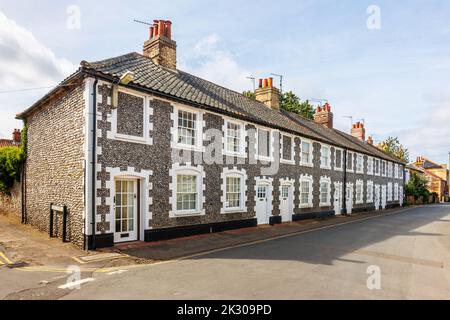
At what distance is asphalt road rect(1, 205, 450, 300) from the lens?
593cm

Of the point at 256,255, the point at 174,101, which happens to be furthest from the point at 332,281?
the point at 174,101

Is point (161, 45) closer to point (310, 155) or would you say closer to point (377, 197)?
point (310, 155)

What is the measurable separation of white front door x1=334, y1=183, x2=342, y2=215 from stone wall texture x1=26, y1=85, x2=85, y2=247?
65.9 ft

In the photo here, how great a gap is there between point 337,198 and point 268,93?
10503 millimetres

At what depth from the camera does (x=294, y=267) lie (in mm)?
7930

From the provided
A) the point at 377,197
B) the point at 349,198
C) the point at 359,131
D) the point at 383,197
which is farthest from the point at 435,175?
the point at 349,198

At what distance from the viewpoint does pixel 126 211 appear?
35.6 feet

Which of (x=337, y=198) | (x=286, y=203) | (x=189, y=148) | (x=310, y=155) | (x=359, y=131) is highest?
(x=359, y=131)

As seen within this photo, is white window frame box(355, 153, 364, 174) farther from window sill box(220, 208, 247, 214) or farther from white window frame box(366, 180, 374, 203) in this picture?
window sill box(220, 208, 247, 214)

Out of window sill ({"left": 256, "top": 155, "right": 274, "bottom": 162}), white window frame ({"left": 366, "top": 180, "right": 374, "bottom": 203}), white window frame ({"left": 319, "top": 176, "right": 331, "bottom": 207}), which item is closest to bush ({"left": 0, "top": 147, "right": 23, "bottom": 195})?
window sill ({"left": 256, "top": 155, "right": 274, "bottom": 162})

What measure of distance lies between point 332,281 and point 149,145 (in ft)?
25.3

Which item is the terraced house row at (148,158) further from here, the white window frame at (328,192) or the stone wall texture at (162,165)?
the white window frame at (328,192)

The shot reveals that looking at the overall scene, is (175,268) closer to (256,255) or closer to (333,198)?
(256,255)

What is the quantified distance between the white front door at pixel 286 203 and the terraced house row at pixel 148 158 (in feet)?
0.29
